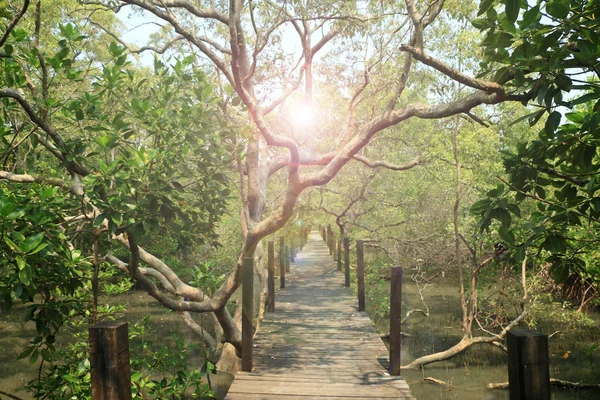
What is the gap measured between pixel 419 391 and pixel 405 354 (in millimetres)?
2394

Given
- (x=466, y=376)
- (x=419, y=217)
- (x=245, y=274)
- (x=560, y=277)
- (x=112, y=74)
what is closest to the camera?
(x=560, y=277)

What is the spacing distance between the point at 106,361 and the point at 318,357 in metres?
4.50

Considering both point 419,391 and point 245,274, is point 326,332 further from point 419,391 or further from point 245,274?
point 419,391

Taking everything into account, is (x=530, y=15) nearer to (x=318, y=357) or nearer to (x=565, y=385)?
(x=318, y=357)

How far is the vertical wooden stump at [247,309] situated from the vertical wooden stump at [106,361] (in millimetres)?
3165

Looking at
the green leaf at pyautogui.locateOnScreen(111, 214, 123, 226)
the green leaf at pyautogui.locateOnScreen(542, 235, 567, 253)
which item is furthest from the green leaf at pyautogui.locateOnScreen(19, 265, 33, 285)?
the green leaf at pyautogui.locateOnScreen(542, 235, 567, 253)

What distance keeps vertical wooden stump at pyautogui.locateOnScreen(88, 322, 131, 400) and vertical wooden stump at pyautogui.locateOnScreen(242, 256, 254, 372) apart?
3.17m

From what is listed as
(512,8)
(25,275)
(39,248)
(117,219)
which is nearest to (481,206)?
(512,8)

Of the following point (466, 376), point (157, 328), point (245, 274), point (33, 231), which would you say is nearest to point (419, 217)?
point (466, 376)

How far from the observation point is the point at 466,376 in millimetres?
11992

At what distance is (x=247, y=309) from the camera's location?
607cm

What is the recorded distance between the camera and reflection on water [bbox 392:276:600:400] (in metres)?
11.0

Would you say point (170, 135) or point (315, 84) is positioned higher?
point (315, 84)

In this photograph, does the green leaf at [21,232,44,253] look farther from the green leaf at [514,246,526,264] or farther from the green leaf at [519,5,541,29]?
the green leaf at [519,5,541,29]
